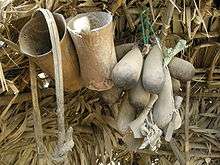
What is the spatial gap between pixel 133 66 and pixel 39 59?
22 centimetres

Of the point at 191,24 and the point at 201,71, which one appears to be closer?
the point at 191,24

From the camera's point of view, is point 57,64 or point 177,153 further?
point 177,153

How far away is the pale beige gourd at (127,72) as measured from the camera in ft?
4.24

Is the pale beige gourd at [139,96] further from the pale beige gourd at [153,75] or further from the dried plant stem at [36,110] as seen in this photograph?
the dried plant stem at [36,110]

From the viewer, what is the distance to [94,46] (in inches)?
51.0

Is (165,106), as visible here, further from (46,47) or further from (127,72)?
(46,47)

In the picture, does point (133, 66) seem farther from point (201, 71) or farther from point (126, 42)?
point (201, 71)

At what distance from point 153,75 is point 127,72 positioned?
0.21ft

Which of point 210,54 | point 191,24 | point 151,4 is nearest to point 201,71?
point 210,54

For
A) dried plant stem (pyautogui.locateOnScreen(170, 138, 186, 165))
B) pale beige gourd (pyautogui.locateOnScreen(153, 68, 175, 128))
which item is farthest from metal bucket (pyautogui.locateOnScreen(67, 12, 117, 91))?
dried plant stem (pyautogui.locateOnScreen(170, 138, 186, 165))

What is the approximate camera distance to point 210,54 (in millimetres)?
1779

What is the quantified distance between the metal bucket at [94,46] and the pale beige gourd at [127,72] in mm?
38

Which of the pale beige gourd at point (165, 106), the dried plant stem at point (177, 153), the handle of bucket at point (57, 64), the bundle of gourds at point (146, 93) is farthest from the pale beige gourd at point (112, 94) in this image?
the dried plant stem at point (177, 153)

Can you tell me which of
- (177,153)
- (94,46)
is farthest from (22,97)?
(177,153)
